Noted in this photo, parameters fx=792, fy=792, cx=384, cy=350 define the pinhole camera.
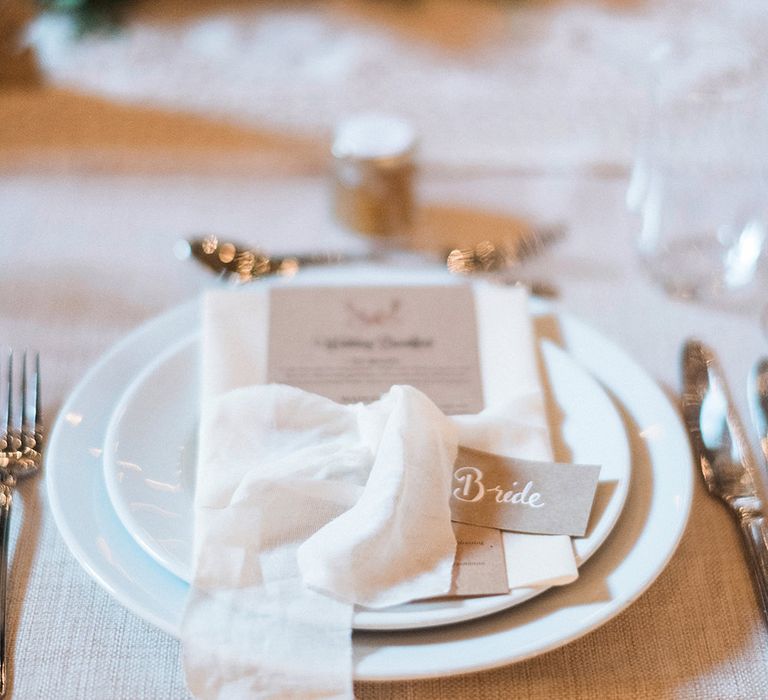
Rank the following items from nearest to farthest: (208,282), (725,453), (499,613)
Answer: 1. (499,613)
2. (725,453)
3. (208,282)

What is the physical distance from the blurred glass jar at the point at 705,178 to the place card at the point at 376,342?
26 cm

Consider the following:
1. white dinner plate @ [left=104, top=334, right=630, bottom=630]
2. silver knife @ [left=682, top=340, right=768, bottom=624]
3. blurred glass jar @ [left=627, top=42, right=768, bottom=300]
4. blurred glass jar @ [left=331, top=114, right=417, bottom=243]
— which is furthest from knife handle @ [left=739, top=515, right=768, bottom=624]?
blurred glass jar @ [left=331, top=114, right=417, bottom=243]

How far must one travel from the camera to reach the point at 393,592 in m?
0.43

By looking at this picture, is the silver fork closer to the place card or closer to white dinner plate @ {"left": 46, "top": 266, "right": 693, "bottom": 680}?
white dinner plate @ {"left": 46, "top": 266, "right": 693, "bottom": 680}

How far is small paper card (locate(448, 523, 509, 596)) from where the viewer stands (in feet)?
1.41

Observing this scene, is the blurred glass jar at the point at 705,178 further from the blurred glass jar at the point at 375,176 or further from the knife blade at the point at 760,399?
the blurred glass jar at the point at 375,176

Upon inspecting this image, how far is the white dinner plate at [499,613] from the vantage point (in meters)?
0.41

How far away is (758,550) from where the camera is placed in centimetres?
51

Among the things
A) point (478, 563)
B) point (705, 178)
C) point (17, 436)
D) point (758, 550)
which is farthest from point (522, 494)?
point (705, 178)

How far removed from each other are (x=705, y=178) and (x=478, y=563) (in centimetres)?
56

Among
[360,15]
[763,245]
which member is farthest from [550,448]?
[360,15]

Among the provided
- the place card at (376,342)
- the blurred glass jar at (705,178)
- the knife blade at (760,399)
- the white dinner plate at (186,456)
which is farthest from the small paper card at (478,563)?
the blurred glass jar at (705,178)

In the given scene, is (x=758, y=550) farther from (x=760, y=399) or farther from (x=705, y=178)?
(x=705, y=178)

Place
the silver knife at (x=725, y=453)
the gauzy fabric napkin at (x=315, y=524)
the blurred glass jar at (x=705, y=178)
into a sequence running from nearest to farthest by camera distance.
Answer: the gauzy fabric napkin at (x=315, y=524), the silver knife at (x=725, y=453), the blurred glass jar at (x=705, y=178)
